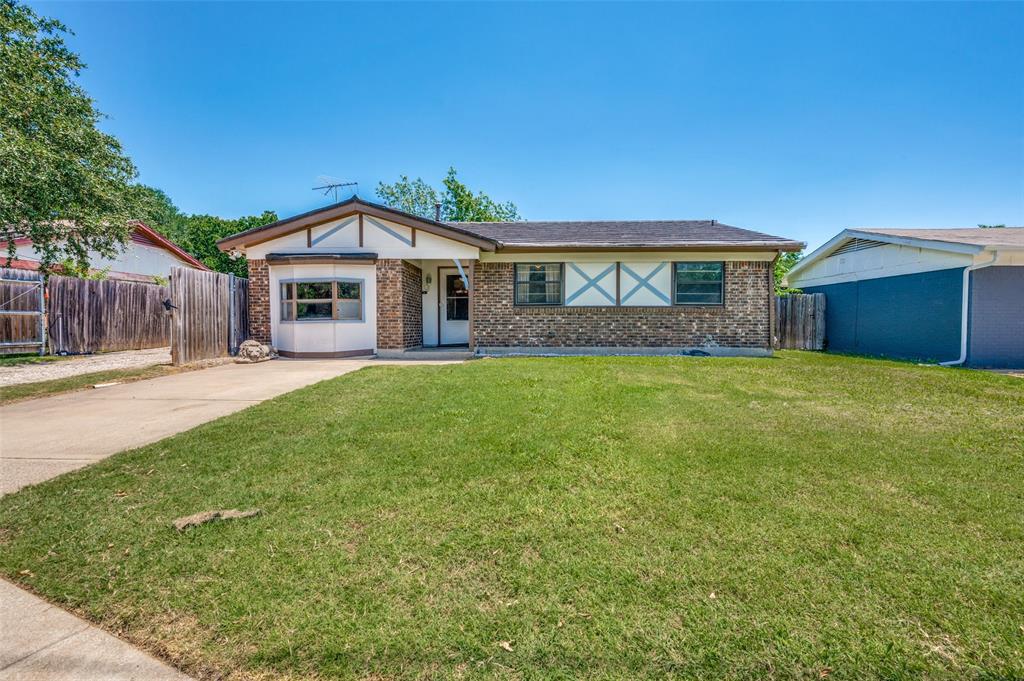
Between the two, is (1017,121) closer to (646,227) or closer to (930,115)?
(930,115)

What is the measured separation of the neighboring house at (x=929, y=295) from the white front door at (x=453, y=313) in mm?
12597

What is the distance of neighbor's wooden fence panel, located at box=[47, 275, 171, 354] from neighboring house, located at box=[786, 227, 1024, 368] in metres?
20.8

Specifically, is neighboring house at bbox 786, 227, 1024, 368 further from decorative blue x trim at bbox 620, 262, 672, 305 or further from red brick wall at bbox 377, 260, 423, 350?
red brick wall at bbox 377, 260, 423, 350

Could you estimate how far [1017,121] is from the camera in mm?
13906

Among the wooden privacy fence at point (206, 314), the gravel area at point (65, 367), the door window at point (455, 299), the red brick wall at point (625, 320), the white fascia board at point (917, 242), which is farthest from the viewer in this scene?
the door window at point (455, 299)

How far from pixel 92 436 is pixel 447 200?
36977mm

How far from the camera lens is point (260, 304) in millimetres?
11914

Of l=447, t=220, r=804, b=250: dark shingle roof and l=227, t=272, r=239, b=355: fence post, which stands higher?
l=447, t=220, r=804, b=250: dark shingle roof

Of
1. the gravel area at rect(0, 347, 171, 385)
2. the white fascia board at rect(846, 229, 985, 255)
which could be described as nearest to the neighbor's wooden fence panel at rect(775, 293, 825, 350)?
the white fascia board at rect(846, 229, 985, 255)

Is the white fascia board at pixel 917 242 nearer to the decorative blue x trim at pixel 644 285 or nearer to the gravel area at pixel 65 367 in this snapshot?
the decorative blue x trim at pixel 644 285

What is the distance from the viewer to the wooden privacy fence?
9.70 metres

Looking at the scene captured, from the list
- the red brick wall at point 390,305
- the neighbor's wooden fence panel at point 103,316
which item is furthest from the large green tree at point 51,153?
the red brick wall at point 390,305

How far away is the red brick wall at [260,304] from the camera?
39.0ft

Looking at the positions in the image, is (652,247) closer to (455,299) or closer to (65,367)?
(455,299)
